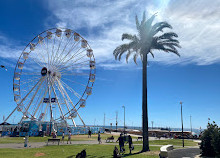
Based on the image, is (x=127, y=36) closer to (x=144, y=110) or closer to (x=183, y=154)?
(x=144, y=110)

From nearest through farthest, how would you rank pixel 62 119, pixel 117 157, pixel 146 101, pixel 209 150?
pixel 117 157, pixel 209 150, pixel 146 101, pixel 62 119

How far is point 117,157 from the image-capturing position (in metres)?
11.5

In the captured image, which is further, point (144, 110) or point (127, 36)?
point (127, 36)

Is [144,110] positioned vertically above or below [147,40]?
below

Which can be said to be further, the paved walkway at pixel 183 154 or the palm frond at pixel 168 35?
the palm frond at pixel 168 35

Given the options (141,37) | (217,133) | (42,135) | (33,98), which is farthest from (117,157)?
(33,98)

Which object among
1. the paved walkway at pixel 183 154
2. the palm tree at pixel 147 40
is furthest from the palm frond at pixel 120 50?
the paved walkway at pixel 183 154

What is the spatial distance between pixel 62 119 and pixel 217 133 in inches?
1356

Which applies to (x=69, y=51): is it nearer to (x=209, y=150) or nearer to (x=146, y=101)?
(x=146, y=101)

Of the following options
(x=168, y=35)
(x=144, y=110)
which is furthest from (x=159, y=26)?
(x=144, y=110)

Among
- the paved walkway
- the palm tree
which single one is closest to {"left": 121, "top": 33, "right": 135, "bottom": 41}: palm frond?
the palm tree

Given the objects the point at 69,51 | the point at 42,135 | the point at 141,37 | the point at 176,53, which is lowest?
the point at 42,135

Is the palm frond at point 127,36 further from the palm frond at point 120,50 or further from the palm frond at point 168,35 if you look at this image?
the palm frond at point 168,35

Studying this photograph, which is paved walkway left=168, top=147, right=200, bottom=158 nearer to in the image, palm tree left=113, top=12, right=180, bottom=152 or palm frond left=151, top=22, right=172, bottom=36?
palm tree left=113, top=12, right=180, bottom=152
